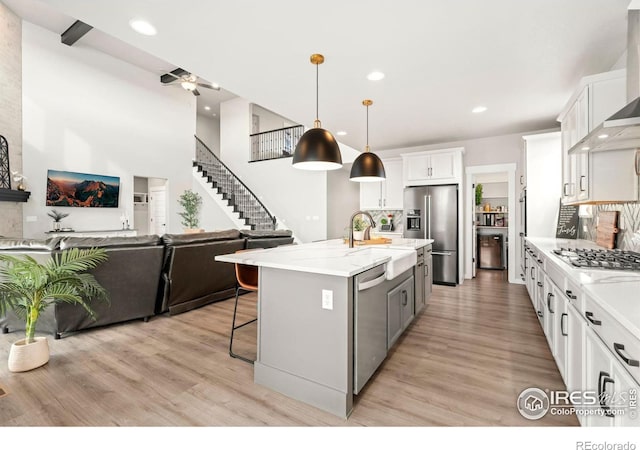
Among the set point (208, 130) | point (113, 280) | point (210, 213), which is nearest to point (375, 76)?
point (113, 280)

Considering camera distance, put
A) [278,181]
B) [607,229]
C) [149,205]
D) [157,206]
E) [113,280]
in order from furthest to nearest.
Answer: [149,205]
[157,206]
[278,181]
[113,280]
[607,229]

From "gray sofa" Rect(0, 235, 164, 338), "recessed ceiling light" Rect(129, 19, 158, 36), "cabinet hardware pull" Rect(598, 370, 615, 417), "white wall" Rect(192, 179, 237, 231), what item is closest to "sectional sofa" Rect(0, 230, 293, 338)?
"gray sofa" Rect(0, 235, 164, 338)

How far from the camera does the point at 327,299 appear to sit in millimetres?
1887

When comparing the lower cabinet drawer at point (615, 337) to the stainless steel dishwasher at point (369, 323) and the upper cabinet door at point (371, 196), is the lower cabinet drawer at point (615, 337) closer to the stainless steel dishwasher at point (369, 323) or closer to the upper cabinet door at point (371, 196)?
the stainless steel dishwasher at point (369, 323)

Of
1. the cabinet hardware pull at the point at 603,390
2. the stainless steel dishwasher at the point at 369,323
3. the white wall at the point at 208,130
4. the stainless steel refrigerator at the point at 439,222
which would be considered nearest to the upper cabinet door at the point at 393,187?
the stainless steel refrigerator at the point at 439,222

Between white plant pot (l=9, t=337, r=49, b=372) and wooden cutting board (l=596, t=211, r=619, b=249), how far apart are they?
522cm

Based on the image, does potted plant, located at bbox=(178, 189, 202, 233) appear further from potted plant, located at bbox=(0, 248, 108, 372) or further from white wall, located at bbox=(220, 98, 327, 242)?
potted plant, located at bbox=(0, 248, 108, 372)

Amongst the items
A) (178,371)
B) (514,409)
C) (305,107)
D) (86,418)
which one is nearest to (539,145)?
(305,107)

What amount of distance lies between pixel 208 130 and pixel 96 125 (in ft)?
16.9

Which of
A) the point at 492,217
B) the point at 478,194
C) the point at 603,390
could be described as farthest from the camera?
the point at 492,217

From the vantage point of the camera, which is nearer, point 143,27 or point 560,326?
point 560,326

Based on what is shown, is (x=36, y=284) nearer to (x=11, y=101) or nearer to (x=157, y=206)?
(x=11, y=101)

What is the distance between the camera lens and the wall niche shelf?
536 centimetres

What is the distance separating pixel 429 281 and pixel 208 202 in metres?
7.48
